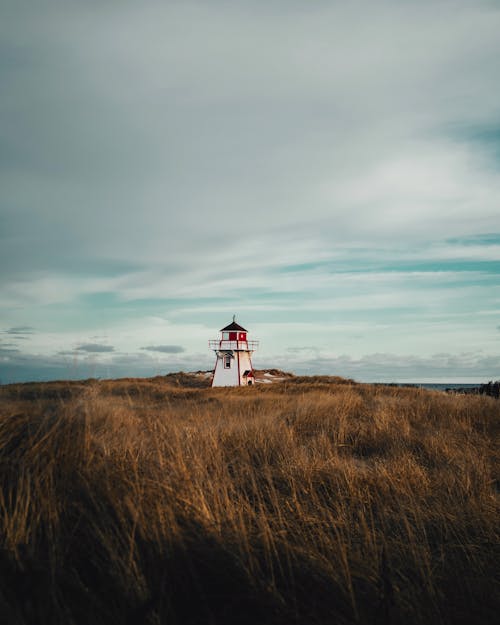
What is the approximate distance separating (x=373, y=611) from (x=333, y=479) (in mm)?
2090

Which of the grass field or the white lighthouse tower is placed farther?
the white lighthouse tower

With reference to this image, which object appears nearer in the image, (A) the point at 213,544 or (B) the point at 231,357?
(A) the point at 213,544

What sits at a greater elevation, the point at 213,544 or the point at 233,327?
the point at 233,327

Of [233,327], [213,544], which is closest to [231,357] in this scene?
[233,327]

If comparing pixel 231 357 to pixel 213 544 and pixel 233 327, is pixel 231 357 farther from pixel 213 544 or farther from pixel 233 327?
pixel 213 544

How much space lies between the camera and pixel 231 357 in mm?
40625

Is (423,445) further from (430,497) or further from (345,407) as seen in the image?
(345,407)

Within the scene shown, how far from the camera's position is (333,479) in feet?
14.2

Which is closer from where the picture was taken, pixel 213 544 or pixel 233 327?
pixel 213 544

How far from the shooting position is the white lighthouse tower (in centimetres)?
4012

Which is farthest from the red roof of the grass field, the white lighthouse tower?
the grass field

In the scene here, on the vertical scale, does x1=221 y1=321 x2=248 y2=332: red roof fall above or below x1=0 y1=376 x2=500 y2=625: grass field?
above

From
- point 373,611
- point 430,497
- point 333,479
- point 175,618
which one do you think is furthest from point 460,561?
point 175,618

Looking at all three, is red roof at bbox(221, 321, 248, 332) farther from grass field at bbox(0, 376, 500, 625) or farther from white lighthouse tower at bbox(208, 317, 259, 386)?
grass field at bbox(0, 376, 500, 625)
